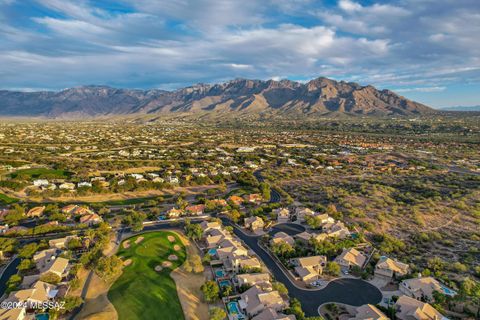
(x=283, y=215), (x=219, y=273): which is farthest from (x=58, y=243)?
(x=283, y=215)

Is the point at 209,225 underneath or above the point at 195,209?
above

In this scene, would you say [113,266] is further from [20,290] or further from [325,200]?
[325,200]

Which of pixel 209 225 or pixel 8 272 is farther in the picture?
pixel 209 225

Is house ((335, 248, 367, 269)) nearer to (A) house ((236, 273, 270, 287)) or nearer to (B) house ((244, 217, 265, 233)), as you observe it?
(A) house ((236, 273, 270, 287))

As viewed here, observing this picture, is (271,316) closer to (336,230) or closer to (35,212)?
(336,230)

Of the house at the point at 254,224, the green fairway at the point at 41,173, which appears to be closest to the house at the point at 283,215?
the house at the point at 254,224

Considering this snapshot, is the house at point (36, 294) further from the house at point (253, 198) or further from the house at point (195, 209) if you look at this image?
the house at point (253, 198)

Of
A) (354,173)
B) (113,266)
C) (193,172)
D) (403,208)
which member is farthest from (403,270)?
(193,172)
